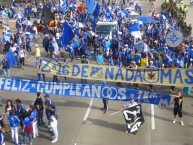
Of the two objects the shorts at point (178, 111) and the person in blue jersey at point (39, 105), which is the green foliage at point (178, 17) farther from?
the person in blue jersey at point (39, 105)

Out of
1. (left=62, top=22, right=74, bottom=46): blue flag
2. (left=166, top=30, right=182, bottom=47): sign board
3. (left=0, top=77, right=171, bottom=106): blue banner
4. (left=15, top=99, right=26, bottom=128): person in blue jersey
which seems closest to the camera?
(left=15, top=99, right=26, bottom=128): person in blue jersey

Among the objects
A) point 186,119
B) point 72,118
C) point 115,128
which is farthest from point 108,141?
point 186,119

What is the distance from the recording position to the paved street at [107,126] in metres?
16.0

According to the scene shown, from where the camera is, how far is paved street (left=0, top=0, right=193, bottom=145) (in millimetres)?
15953

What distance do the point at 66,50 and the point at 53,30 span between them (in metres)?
3.68

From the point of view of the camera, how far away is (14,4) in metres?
47.7

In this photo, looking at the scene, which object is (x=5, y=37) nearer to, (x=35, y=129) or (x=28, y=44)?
(x=28, y=44)

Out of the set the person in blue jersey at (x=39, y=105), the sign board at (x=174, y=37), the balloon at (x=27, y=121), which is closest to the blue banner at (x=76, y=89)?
the person in blue jersey at (x=39, y=105)

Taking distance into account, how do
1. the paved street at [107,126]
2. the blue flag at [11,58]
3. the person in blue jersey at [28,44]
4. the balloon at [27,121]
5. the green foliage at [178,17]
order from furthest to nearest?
the green foliage at [178,17] < the person in blue jersey at [28,44] < the blue flag at [11,58] < the paved street at [107,126] < the balloon at [27,121]

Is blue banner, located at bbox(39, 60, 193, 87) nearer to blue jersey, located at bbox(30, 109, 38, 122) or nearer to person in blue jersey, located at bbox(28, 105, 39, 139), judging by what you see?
person in blue jersey, located at bbox(28, 105, 39, 139)

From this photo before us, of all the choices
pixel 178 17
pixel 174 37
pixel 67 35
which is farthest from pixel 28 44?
pixel 178 17

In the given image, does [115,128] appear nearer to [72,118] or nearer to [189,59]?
[72,118]

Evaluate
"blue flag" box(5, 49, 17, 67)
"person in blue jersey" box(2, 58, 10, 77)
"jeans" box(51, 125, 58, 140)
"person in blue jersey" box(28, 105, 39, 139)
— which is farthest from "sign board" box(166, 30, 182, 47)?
"person in blue jersey" box(28, 105, 39, 139)

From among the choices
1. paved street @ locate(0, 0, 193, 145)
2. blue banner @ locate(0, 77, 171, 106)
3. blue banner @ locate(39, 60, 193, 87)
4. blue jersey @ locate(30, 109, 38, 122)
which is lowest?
paved street @ locate(0, 0, 193, 145)
